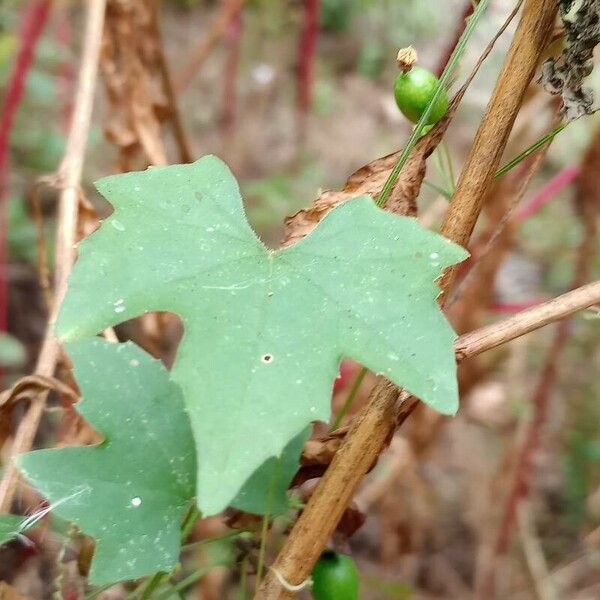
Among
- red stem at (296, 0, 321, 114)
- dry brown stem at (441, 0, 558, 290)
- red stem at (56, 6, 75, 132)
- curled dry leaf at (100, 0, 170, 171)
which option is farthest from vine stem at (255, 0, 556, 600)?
red stem at (56, 6, 75, 132)

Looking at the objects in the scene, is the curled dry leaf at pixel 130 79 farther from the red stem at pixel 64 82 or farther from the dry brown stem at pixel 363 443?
the red stem at pixel 64 82

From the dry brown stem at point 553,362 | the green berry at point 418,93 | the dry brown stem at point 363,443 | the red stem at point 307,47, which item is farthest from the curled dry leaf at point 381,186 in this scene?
the red stem at point 307,47

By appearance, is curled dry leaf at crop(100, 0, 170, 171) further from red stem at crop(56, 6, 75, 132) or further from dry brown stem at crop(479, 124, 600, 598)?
red stem at crop(56, 6, 75, 132)

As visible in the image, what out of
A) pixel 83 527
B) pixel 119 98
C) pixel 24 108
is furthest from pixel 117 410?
pixel 24 108

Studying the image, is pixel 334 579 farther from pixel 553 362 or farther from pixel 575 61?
pixel 553 362

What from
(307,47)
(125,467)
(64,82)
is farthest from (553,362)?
(64,82)

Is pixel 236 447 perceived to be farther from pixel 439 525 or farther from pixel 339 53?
pixel 339 53
